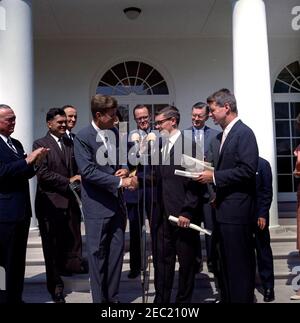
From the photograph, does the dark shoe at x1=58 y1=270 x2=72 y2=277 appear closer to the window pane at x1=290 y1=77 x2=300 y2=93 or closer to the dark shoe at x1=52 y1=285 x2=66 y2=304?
the dark shoe at x1=52 y1=285 x2=66 y2=304

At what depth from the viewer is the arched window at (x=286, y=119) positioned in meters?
10.1

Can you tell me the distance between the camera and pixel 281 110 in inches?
399

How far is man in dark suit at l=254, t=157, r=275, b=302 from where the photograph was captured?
4.45 meters

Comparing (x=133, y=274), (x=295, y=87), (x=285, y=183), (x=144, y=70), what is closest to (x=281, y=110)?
(x=295, y=87)

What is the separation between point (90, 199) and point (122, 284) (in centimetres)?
178

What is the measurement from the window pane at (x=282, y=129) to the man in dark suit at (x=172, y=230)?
6776mm

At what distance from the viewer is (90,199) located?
3.81m

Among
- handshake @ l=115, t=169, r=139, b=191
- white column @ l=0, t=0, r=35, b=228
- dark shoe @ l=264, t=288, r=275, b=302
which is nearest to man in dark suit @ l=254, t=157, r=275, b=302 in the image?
dark shoe @ l=264, t=288, r=275, b=302

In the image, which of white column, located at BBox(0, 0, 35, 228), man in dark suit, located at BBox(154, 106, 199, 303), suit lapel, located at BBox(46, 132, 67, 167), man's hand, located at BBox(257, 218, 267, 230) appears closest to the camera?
man in dark suit, located at BBox(154, 106, 199, 303)

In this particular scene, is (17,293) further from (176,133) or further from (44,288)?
(176,133)

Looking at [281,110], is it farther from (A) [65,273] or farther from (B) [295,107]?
(A) [65,273]

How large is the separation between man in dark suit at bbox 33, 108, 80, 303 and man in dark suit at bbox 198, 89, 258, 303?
1.82 meters

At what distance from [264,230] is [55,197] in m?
2.40

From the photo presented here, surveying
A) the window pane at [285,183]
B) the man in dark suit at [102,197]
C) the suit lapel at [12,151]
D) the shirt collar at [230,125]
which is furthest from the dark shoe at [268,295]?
the window pane at [285,183]
